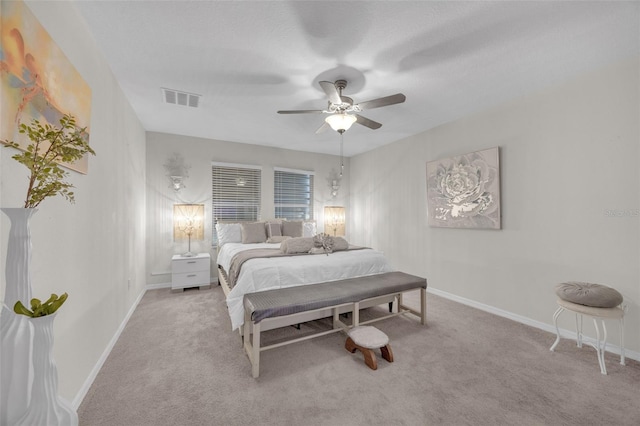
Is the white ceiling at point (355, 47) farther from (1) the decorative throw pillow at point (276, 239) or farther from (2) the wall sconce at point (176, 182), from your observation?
(1) the decorative throw pillow at point (276, 239)

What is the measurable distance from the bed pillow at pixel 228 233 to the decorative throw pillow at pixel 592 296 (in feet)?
14.3

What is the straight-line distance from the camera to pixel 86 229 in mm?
1906

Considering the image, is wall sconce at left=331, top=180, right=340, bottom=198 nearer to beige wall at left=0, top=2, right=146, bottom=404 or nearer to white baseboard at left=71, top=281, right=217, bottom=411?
beige wall at left=0, top=2, right=146, bottom=404

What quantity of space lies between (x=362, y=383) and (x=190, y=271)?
11.1 ft

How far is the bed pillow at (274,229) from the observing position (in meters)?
4.67

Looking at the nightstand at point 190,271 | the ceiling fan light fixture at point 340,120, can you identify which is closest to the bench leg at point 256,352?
the ceiling fan light fixture at point 340,120

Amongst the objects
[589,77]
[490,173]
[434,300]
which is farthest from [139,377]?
[589,77]

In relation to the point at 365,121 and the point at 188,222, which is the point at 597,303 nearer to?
the point at 365,121

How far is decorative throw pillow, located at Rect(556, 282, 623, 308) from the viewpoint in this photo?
2123 mm

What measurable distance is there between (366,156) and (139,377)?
522 cm

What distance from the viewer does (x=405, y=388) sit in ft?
6.26

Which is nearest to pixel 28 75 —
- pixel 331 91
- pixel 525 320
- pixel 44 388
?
pixel 44 388

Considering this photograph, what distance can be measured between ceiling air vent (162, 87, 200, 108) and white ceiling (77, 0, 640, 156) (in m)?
0.10

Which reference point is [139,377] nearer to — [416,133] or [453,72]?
[453,72]
